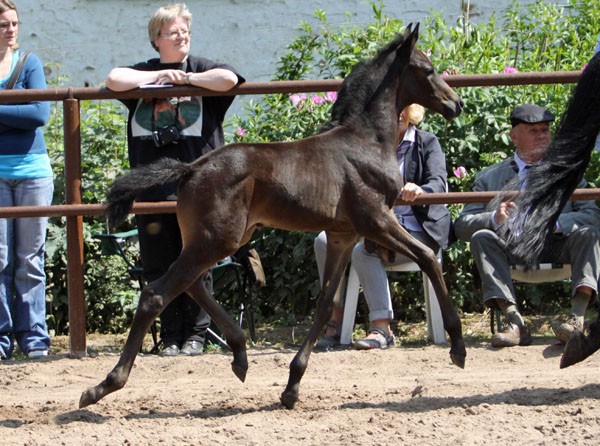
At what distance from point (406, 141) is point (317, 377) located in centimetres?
182

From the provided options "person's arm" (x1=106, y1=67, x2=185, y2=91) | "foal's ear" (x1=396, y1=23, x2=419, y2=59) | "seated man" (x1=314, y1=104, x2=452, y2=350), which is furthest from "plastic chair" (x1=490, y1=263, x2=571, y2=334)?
"person's arm" (x1=106, y1=67, x2=185, y2=91)

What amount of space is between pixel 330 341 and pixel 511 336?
1.17 metres

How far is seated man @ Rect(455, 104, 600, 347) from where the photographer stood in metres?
5.42

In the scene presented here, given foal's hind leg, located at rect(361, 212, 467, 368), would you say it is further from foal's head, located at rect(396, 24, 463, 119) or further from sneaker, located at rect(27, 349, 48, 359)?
sneaker, located at rect(27, 349, 48, 359)

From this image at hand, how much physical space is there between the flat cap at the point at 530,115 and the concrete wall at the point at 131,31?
13.4 feet

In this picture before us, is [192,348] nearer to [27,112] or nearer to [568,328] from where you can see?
[27,112]

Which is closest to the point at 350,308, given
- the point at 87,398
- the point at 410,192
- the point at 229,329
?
the point at 410,192

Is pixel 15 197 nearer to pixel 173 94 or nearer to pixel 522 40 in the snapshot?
pixel 173 94

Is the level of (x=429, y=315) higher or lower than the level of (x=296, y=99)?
lower

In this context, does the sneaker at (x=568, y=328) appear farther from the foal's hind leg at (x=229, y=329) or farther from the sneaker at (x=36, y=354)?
the sneaker at (x=36, y=354)

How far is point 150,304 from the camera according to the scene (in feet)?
13.0

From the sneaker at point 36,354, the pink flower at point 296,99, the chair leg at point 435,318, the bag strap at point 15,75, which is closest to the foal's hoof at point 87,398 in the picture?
the sneaker at point 36,354

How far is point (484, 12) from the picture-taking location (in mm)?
9453

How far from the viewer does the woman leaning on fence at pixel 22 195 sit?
539 centimetres
